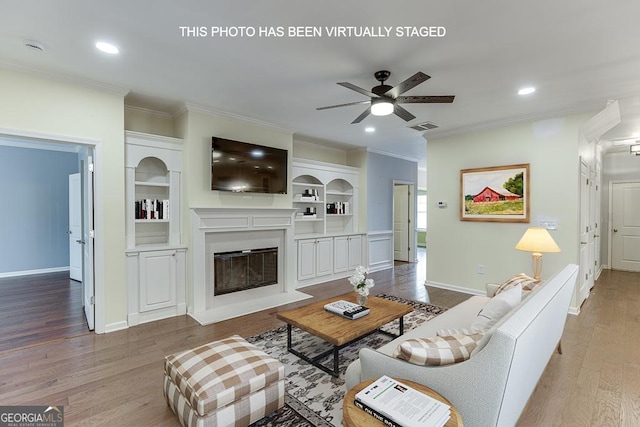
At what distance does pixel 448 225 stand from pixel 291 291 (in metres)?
2.90

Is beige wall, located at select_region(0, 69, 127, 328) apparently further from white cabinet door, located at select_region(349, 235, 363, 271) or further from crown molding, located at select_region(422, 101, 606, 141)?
crown molding, located at select_region(422, 101, 606, 141)

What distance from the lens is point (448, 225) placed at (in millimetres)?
5242

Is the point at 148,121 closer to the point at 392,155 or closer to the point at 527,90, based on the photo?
the point at 527,90

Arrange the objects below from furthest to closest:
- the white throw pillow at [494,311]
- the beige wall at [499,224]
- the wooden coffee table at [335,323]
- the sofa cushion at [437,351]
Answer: the beige wall at [499,224] → the wooden coffee table at [335,323] → the white throw pillow at [494,311] → the sofa cushion at [437,351]

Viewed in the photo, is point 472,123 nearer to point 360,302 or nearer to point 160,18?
point 360,302

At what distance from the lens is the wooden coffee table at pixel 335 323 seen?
244 centimetres

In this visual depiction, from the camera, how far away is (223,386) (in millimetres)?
1786

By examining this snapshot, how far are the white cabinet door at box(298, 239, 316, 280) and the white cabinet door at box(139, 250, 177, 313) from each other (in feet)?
7.00

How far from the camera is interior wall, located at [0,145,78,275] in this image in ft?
19.1

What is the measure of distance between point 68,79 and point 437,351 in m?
4.11

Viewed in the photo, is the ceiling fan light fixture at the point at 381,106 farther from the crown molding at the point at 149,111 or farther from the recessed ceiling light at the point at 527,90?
the crown molding at the point at 149,111

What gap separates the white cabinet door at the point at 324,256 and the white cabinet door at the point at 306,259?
0.10 meters

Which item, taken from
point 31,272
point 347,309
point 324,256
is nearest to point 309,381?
point 347,309

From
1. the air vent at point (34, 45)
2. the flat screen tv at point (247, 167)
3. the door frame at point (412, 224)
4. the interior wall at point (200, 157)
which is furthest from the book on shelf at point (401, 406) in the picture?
the door frame at point (412, 224)
